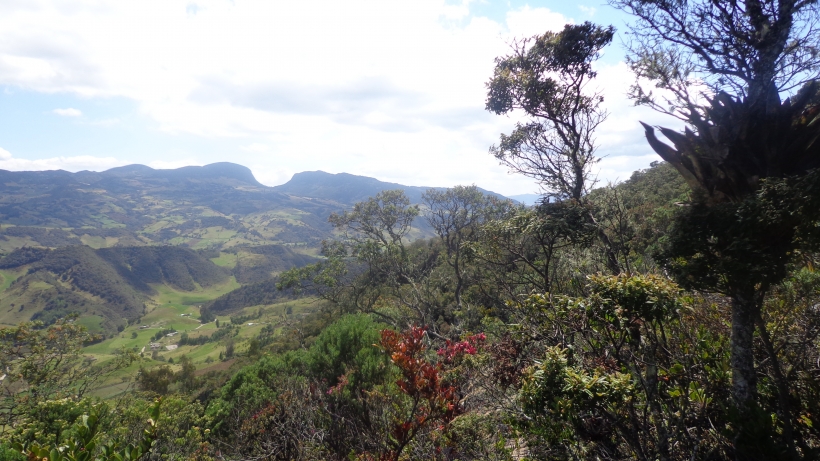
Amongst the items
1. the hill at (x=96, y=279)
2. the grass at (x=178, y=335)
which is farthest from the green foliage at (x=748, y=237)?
the hill at (x=96, y=279)

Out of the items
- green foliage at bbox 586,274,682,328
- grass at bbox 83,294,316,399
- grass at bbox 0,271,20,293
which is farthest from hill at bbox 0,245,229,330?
green foliage at bbox 586,274,682,328

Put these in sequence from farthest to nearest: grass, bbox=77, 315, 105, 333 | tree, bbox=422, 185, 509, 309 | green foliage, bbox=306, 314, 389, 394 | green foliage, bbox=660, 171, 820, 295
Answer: grass, bbox=77, 315, 105, 333 < tree, bbox=422, 185, 509, 309 < green foliage, bbox=306, 314, 389, 394 < green foliage, bbox=660, 171, 820, 295

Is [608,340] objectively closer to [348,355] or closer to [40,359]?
[348,355]

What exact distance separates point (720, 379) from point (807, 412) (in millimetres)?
826

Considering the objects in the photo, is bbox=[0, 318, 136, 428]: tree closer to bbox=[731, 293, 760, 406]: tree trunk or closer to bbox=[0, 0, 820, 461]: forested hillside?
bbox=[0, 0, 820, 461]: forested hillside

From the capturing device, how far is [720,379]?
4.90 m

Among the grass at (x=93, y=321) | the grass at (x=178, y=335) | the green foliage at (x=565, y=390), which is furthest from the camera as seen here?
the grass at (x=93, y=321)

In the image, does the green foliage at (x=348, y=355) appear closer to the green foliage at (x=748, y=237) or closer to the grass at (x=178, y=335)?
the green foliage at (x=748, y=237)

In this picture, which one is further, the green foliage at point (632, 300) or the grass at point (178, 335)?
the grass at point (178, 335)

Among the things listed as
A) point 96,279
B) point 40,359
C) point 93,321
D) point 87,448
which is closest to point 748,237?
point 87,448

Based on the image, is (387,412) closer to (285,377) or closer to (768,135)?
A: (285,377)

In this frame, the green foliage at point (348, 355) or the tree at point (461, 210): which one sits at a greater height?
the tree at point (461, 210)

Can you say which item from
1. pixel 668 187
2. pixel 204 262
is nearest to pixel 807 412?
pixel 668 187

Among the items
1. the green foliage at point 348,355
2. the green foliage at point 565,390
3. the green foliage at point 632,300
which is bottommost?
the green foliage at point 348,355
